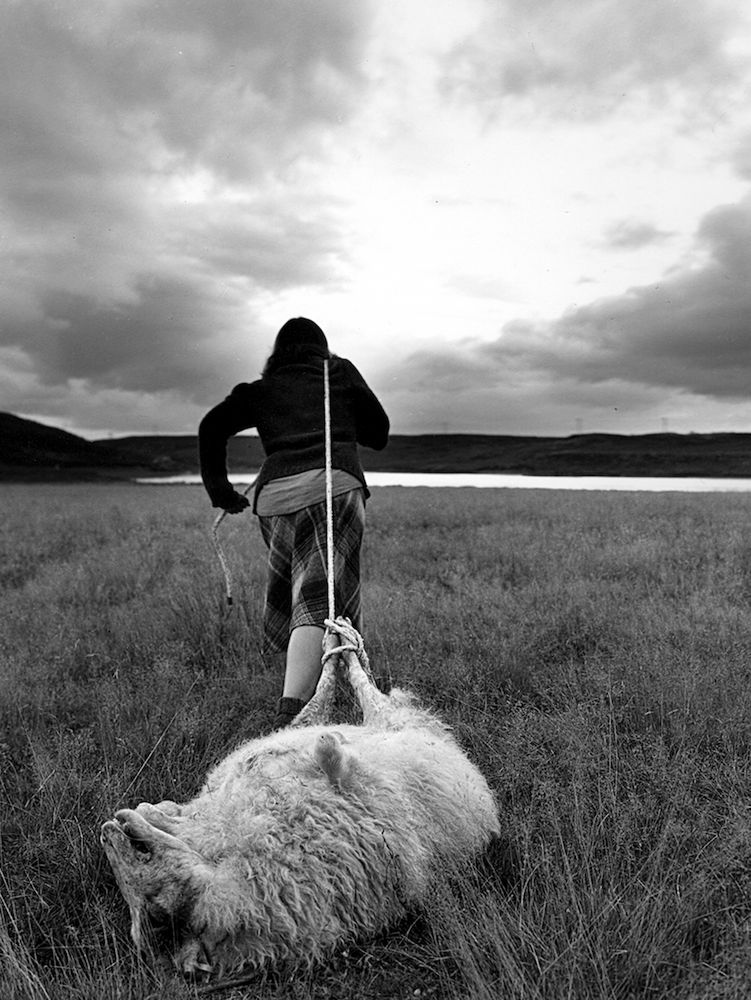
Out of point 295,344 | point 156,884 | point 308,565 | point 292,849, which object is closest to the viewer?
point 156,884

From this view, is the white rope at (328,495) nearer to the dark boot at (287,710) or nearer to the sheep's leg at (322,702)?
the sheep's leg at (322,702)

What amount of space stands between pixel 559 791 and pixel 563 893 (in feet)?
2.48

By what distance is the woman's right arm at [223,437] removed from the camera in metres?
3.87

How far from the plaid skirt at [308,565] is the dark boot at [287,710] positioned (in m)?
0.38

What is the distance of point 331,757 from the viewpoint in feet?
6.60

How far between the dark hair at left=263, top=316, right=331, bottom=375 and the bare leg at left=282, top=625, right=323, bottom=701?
4.81ft

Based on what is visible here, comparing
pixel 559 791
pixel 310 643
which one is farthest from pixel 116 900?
pixel 559 791

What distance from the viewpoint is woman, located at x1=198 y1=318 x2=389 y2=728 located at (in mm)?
3668

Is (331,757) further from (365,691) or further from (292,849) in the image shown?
(365,691)

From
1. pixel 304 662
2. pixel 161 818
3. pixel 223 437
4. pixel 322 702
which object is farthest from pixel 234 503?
pixel 161 818

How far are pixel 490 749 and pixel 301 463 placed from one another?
65.9 inches

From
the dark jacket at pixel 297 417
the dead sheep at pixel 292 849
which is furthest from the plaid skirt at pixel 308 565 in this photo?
the dead sheep at pixel 292 849

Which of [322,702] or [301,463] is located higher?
[301,463]

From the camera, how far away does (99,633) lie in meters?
5.48
